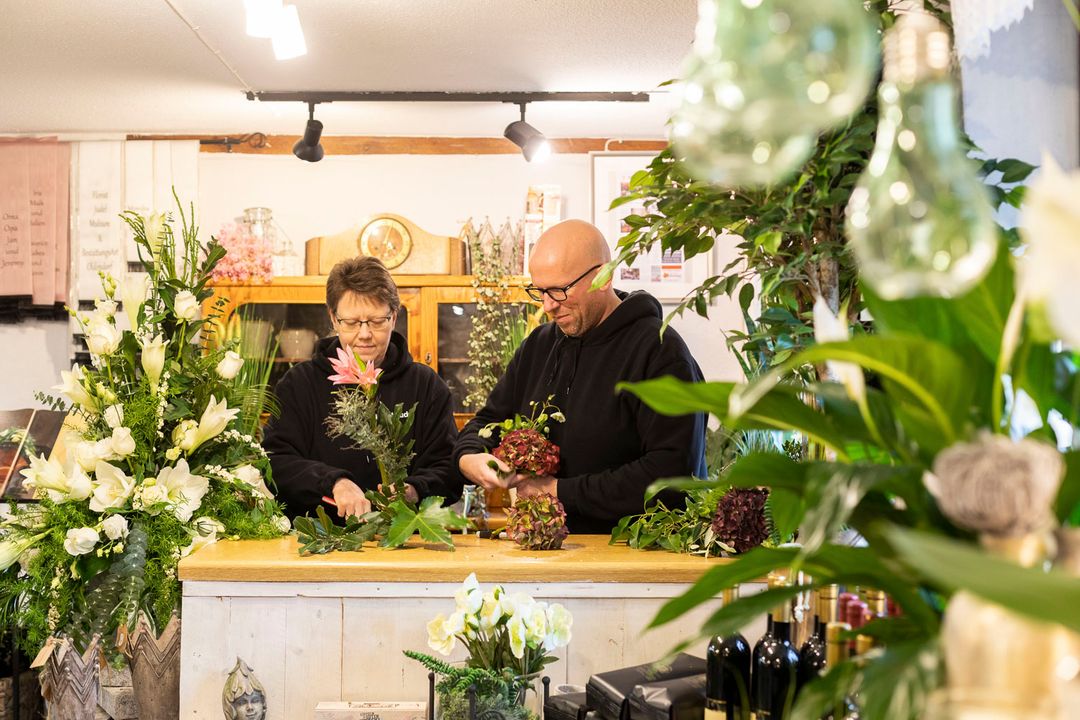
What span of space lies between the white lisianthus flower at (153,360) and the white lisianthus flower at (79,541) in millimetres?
378

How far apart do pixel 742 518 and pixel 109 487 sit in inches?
53.4

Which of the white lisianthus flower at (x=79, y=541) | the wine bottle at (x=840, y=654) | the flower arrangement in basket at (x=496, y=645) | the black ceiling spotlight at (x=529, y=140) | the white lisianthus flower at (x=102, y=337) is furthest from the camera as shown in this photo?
the black ceiling spotlight at (x=529, y=140)

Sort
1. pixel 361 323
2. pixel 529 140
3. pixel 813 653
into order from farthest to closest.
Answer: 1. pixel 529 140
2. pixel 361 323
3. pixel 813 653

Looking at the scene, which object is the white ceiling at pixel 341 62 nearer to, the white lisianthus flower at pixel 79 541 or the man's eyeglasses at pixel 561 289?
the man's eyeglasses at pixel 561 289

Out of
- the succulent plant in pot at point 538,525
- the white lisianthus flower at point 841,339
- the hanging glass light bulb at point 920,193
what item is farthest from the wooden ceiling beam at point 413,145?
the hanging glass light bulb at point 920,193

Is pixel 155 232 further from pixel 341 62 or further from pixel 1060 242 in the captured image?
pixel 341 62

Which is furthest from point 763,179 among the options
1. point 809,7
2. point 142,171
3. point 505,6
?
point 142,171

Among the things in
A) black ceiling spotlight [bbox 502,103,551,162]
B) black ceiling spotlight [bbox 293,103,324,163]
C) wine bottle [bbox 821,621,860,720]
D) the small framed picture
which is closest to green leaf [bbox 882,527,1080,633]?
wine bottle [bbox 821,621,860,720]

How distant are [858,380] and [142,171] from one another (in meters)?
5.81

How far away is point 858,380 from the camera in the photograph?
32.5 inches

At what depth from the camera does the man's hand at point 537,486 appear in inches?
101

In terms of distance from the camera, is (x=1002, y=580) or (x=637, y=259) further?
(x=637, y=259)

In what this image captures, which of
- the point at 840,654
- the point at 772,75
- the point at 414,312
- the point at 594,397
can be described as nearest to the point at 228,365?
the point at 594,397

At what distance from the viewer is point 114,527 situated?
2205mm
